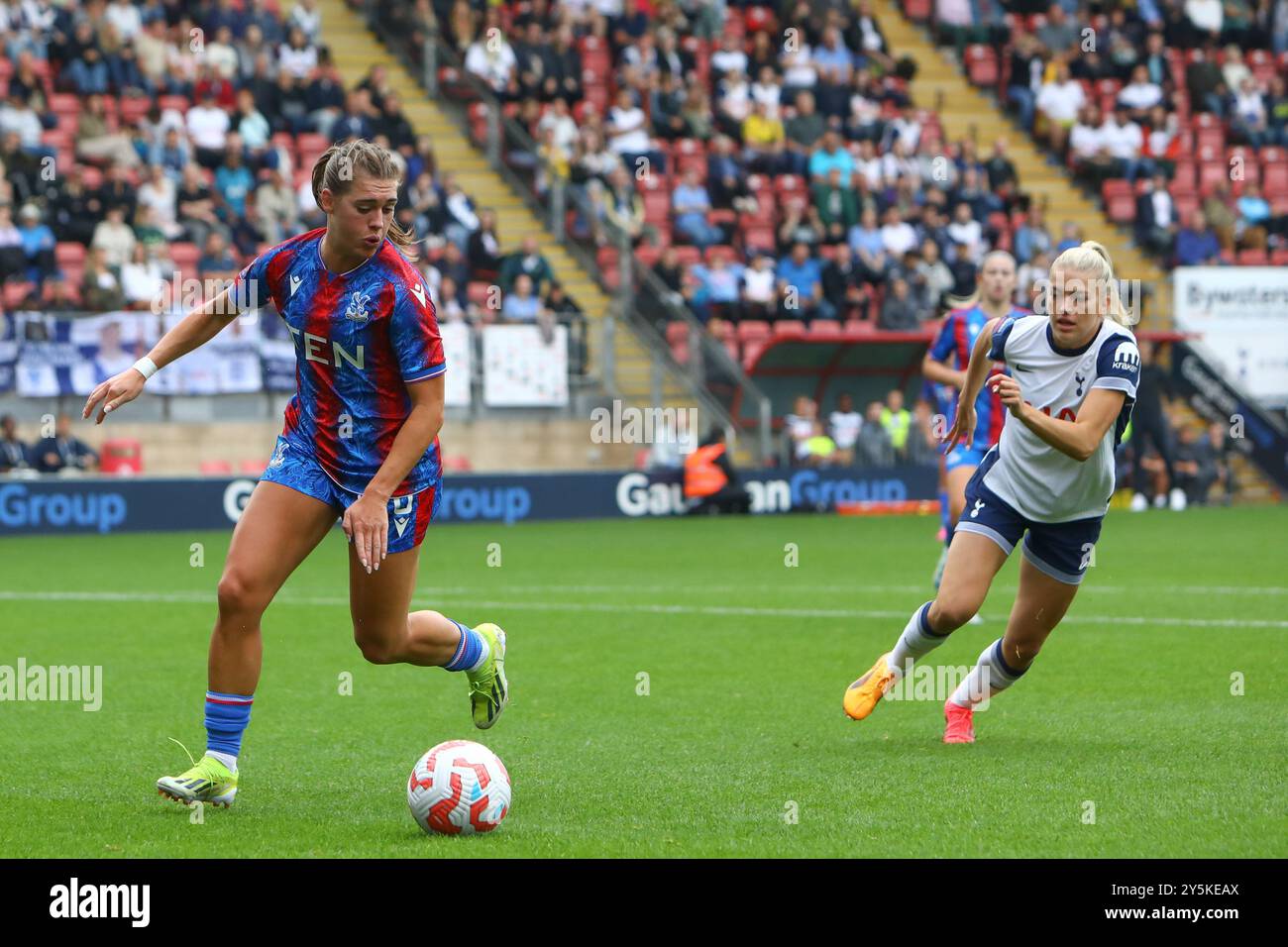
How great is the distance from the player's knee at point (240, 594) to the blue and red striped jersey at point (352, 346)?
48 cm

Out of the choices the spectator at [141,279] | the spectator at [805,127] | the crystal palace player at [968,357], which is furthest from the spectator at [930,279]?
the crystal palace player at [968,357]

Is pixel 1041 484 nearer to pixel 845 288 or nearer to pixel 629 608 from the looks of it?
pixel 629 608

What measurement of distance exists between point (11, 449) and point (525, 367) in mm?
6120

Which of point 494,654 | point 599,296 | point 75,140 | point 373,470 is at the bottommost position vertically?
point 494,654

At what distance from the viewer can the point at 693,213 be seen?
27.1 metres

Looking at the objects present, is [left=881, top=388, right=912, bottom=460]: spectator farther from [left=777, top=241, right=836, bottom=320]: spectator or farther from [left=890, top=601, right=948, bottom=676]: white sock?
[left=890, top=601, right=948, bottom=676]: white sock

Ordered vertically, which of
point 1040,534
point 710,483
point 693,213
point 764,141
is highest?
point 764,141

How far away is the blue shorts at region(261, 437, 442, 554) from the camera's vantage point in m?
6.69

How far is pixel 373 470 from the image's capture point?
6703 millimetres

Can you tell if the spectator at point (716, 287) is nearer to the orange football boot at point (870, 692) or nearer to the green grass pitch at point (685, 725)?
the green grass pitch at point (685, 725)

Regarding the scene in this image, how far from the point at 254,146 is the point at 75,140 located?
2.24 m

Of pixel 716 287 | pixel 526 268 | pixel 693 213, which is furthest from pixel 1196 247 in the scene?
pixel 526 268
